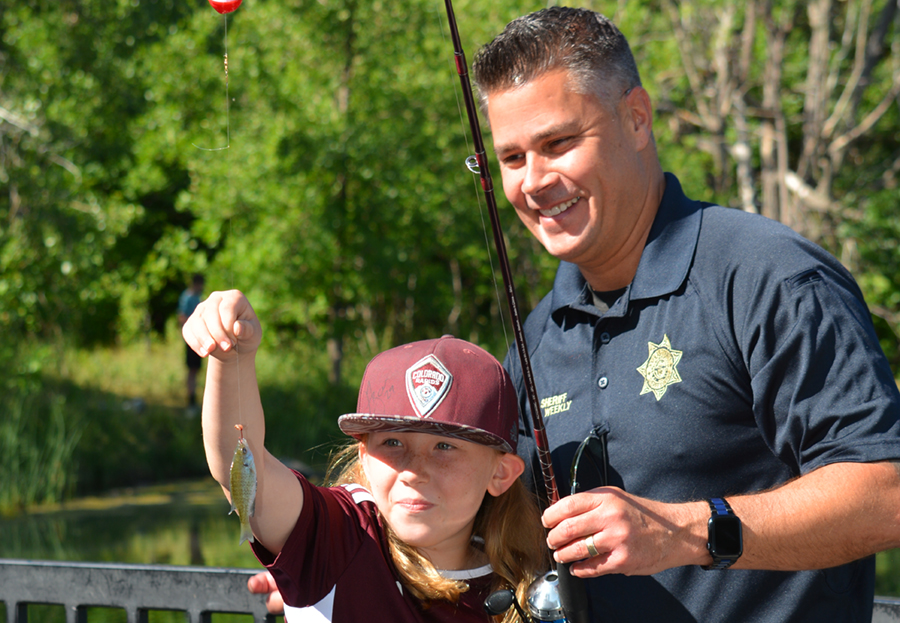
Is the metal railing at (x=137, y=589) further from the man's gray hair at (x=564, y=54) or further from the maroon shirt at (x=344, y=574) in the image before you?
the man's gray hair at (x=564, y=54)

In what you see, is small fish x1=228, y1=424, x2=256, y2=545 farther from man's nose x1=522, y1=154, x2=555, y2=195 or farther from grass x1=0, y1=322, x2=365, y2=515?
grass x1=0, y1=322, x2=365, y2=515

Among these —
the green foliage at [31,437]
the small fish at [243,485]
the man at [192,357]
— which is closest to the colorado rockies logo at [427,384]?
the small fish at [243,485]

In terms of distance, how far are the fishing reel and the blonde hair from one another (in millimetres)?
137

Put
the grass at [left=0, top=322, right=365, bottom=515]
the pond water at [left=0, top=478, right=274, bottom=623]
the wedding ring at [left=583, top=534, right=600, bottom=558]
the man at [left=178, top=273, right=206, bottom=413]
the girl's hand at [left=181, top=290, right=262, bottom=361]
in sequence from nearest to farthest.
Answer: the wedding ring at [left=583, top=534, right=600, bottom=558] < the girl's hand at [left=181, top=290, right=262, bottom=361] < the pond water at [left=0, top=478, right=274, bottom=623] < the grass at [left=0, top=322, right=365, bottom=515] < the man at [left=178, top=273, right=206, bottom=413]

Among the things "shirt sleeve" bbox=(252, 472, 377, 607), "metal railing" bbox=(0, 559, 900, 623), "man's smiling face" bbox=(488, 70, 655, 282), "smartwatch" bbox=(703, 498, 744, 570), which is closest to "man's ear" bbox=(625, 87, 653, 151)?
"man's smiling face" bbox=(488, 70, 655, 282)

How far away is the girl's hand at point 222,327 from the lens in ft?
5.48

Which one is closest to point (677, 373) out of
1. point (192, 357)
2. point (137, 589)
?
point (137, 589)

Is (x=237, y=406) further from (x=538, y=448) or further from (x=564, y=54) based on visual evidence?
(x=564, y=54)

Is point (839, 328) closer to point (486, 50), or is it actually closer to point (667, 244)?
point (667, 244)

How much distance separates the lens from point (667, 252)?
207 cm

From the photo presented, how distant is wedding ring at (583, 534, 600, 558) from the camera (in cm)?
156

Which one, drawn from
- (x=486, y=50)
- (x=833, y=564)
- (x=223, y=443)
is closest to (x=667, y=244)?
(x=486, y=50)

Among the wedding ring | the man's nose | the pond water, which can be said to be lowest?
the pond water

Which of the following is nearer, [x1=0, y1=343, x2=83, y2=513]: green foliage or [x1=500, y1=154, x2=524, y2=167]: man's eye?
[x1=500, y1=154, x2=524, y2=167]: man's eye
